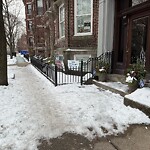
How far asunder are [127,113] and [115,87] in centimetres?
173

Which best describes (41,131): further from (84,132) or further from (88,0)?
(88,0)

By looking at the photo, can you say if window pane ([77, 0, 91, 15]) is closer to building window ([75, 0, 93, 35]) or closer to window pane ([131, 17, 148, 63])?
building window ([75, 0, 93, 35])

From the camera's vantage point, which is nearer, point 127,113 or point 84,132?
point 84,132

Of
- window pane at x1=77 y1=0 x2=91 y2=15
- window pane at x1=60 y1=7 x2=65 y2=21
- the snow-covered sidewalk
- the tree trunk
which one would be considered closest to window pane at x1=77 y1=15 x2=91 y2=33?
window pane at x1=77 y1=0 x2=91 y2=15

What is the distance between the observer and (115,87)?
210 inches

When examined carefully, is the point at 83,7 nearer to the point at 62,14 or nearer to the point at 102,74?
the point at 62,14

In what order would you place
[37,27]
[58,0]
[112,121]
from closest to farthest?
[112,121]
[58,0]
[37,27]

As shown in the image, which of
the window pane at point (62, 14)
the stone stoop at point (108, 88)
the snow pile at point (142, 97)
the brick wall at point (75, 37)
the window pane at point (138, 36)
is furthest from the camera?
the window pane at point (62, 14)

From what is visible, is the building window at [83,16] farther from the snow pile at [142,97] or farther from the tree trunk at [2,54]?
the snow pile at [142,97]

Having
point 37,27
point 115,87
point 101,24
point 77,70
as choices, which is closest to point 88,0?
point 101,24

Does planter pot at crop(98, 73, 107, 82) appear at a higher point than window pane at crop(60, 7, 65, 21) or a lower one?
lower

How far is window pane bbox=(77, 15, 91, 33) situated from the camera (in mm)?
8523

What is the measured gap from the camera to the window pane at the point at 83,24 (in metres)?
8.52

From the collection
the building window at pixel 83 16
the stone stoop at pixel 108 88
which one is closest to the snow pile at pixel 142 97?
the stone stoop at pixel 108 88
